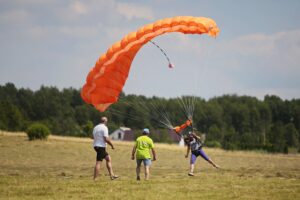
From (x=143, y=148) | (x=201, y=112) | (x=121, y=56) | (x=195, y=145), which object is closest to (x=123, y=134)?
(x=201, y=112)

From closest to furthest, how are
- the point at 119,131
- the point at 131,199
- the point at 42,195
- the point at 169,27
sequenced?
the point at 131,199 → the point at 42,195 → the point at 169,27 → the point at 119,131

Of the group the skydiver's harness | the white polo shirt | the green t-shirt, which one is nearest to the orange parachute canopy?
the white polo shirt

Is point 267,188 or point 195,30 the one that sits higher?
point 195,30

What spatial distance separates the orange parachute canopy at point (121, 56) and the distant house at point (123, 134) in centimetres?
10566

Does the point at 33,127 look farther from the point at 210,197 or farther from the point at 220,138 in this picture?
the point at 220,138

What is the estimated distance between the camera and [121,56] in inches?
664

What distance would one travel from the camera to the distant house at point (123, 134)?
124m

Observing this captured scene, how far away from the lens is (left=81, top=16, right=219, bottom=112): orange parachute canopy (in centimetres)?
1645

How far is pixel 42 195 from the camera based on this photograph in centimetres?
1254

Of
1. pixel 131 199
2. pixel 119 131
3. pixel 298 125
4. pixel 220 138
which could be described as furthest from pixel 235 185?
pixel 298 125

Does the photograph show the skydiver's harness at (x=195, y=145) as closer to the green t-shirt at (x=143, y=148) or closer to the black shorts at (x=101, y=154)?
the green t-shirt at (x=143, y=148)

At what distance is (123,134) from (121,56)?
109 metres

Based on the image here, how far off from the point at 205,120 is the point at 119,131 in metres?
22.4

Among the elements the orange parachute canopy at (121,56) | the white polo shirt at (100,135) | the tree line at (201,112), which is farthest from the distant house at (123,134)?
the white polo shirt at (100,135)
